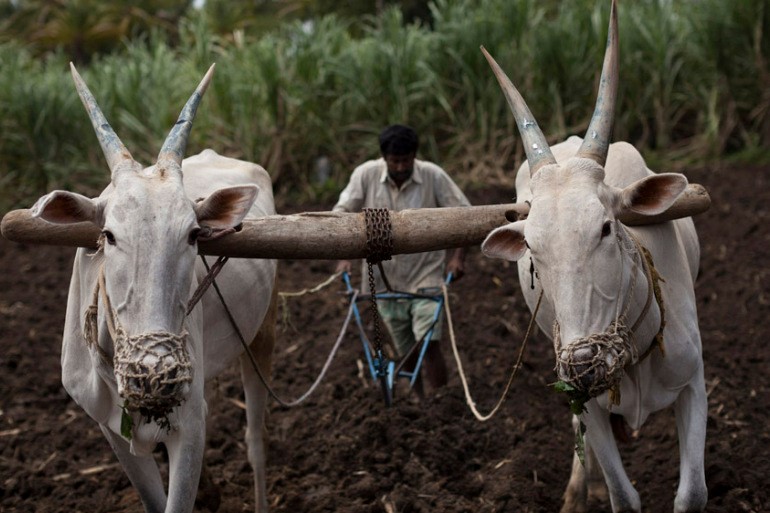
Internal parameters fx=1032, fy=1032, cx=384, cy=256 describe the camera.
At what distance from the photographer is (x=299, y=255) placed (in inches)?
159

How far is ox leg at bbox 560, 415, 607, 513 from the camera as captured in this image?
4.97m

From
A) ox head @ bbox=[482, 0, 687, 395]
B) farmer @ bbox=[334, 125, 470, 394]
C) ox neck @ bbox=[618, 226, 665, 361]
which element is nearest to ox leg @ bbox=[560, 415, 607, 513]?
ox neck @ bbox=[618, 226, 665, 361]

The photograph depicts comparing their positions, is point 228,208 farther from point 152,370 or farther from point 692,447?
point 692,447

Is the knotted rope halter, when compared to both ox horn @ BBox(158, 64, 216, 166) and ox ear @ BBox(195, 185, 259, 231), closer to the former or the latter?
ox ear @ BBox(195, 185, 259, 231)

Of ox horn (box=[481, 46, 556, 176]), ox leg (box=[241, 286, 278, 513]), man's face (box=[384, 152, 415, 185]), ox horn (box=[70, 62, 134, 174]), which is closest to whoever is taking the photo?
ox horn (box=[70, 62, 134, 174])

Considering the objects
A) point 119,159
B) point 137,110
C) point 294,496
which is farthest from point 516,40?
point 119,159

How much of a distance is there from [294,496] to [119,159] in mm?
2249

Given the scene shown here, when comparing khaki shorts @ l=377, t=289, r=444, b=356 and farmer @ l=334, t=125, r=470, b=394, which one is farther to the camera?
khaki shorts @ l=377, t=289, r=444, b=356

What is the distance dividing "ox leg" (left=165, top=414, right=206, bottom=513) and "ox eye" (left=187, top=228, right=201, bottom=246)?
28.3 inches

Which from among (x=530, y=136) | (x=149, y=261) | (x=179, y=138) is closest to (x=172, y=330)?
(x=149, y=261)

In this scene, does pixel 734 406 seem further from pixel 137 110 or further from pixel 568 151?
pixel 137 110

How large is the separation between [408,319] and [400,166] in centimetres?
99

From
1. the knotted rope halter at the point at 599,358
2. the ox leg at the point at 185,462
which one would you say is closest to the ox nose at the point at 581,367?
the knotted rope halter at the point at 599,358

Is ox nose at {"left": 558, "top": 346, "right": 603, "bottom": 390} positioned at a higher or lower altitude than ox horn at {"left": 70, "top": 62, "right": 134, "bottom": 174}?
lower
